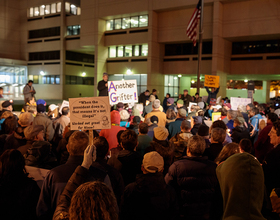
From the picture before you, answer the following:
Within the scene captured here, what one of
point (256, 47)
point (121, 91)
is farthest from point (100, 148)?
point (256, 47)

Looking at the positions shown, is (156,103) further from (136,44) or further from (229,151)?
(136,44)

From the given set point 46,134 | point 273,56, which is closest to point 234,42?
point 273,56

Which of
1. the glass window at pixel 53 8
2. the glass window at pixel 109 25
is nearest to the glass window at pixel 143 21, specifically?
the glass window at pixel 109 25

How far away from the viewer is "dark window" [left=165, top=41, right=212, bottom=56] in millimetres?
26222

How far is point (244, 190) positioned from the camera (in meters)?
1.75

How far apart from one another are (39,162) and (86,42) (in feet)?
93.4

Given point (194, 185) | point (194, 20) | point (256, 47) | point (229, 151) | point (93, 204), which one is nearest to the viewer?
point (93, 204)

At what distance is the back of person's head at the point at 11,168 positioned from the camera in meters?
2.89

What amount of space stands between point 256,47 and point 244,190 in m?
26.8

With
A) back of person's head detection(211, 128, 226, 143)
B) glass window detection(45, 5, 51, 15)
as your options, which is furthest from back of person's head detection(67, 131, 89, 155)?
glass window detection(45, 5, 51, 15)

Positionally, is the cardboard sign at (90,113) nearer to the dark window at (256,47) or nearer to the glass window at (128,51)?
the dark window at (256,47)

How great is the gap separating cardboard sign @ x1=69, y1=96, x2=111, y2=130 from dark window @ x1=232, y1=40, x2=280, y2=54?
965 inches

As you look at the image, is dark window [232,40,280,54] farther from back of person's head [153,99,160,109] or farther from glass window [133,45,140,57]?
back of person's head [153,99,160,109]

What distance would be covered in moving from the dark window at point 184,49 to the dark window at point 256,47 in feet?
8.93
